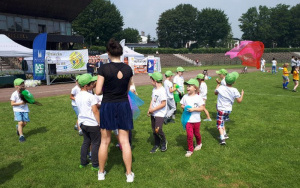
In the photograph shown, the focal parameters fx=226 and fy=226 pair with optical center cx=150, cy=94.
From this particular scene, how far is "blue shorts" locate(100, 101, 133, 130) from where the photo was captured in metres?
3.81

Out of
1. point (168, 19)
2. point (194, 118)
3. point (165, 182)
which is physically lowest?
point (165, 182)

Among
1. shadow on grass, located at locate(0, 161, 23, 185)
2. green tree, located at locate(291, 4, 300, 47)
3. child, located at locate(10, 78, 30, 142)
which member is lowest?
shadow on grass, located at locate(0, 161, 23, 185)

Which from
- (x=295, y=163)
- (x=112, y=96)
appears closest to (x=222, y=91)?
(x=295, y=163)

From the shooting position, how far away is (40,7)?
36.5 meters

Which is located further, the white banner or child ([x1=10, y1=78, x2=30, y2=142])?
the white banner

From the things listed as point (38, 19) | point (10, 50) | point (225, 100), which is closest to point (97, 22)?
point (38, 19)

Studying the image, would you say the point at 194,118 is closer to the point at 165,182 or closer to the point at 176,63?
the point at 165,182

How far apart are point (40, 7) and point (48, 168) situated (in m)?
38.5

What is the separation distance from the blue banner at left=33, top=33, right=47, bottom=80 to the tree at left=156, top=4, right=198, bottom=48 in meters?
79.2

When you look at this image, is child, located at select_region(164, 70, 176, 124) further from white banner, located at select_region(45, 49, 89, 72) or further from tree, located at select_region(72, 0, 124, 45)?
tree, located at select_region(72, 0, 124, 45)

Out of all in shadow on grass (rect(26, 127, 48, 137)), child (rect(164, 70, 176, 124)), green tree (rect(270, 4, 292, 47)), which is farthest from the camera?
green tree (rect(270, 4, 292, 47))

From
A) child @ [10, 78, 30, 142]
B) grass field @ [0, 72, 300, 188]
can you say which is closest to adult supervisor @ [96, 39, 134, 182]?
grass field @ [0, 72, 300, 188]

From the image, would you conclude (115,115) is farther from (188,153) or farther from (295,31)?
(295,31)

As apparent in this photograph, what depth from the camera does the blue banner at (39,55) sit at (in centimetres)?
1773
